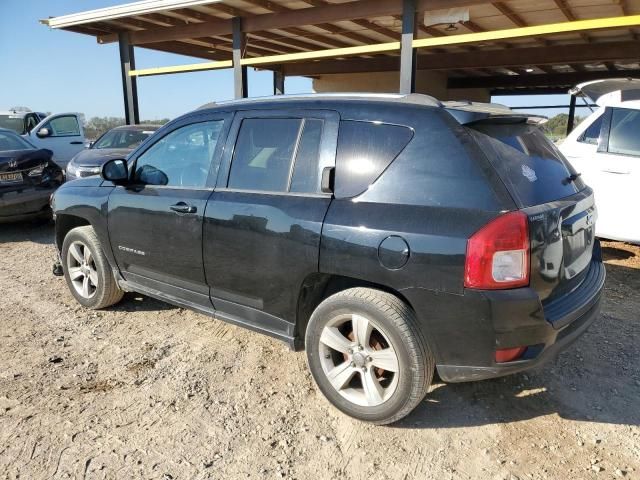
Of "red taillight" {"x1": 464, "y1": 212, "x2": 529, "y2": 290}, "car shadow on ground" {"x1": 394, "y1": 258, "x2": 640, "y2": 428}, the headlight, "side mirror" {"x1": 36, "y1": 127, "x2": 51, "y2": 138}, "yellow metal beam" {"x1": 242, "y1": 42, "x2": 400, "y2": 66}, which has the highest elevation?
"yellow metal beam" {"x1": 242, "y1": 42, "x2": 400, "y2": 66}

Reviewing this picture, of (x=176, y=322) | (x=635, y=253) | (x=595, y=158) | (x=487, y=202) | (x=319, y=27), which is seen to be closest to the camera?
(x=487, y=202)

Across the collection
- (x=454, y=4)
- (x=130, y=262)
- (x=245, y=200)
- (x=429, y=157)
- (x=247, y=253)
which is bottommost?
(x=130, y=262)

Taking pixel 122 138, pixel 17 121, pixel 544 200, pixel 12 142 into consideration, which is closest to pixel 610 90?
pixel 544 200

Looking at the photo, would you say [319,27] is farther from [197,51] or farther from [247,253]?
[247,253]

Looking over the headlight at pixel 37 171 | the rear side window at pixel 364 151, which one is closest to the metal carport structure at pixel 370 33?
the headlight at pixel 37 171

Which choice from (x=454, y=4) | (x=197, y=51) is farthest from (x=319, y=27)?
(x=197, y=51)

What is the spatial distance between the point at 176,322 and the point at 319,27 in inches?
297

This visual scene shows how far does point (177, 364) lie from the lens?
331 cm

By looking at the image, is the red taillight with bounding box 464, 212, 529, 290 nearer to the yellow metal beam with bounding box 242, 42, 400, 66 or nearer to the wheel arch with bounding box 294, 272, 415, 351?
the wheel arch with bounding box 294, 272, 415, 351

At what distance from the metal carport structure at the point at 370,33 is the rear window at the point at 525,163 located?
3.88 meters

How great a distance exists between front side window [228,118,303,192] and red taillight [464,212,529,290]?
1200 millimetres

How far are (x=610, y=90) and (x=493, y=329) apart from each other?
4.50 m

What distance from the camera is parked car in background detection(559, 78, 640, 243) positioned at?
16.5ft

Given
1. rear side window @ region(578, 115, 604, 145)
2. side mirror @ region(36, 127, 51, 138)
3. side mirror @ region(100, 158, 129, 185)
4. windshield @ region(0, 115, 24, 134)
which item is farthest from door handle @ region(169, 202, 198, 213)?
windshield @ region(0, 115, 24, 134)
